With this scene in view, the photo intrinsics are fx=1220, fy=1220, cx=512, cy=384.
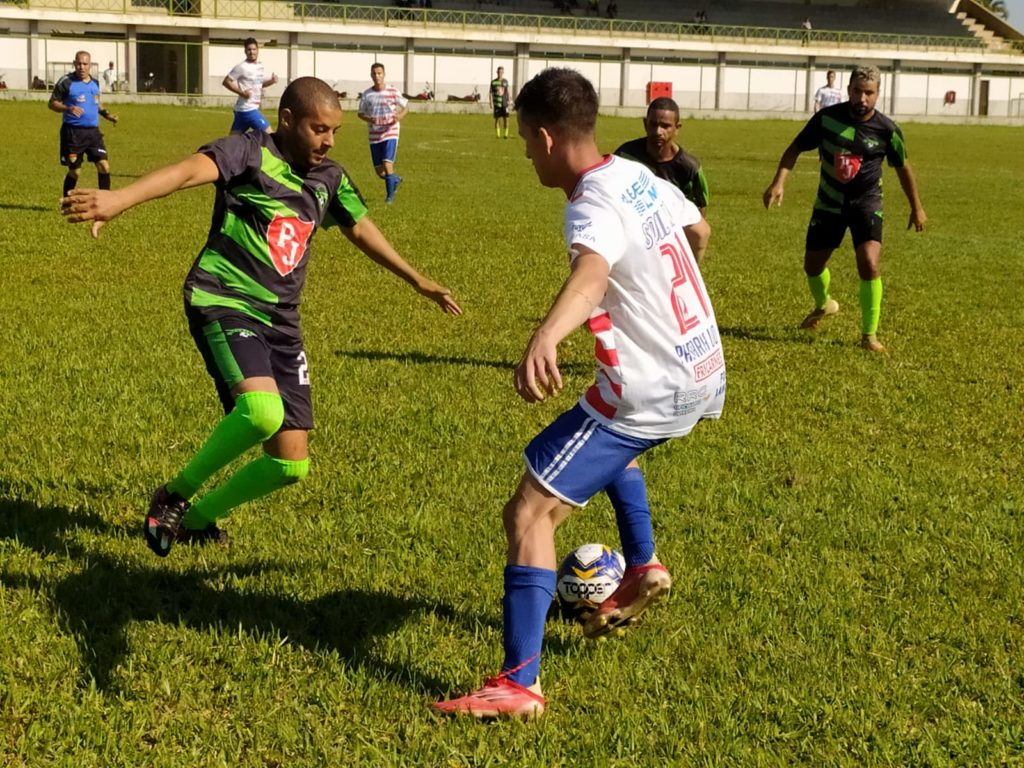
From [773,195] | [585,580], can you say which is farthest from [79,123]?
[585,580]

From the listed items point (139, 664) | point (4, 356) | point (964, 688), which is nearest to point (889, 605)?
point (964, 688)

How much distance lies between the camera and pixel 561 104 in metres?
3.60

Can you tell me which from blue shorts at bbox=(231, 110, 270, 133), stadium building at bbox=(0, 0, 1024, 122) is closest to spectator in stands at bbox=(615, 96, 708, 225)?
blue shorts at bbox=(231, 110, 270, 133)

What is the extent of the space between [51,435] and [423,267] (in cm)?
669

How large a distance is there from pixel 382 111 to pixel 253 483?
1560cm

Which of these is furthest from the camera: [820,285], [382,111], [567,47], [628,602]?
[567,47]

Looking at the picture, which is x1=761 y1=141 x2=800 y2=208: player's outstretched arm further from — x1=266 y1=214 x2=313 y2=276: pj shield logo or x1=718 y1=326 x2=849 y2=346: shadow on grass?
x1=266 y1=214 x2=313 y2=276: pj shield logo

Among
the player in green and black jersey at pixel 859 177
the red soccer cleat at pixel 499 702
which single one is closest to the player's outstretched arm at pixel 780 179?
the player in green and black jersey at pixel 859 177

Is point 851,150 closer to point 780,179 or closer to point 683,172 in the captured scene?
point 780,179

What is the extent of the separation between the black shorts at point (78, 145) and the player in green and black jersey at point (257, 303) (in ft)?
41.3

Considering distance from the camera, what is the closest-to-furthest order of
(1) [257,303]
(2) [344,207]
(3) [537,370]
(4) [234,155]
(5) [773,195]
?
(3) [537,370], (4) [234,155], (1) [257,303], (2) [344,207], (5) [773,195]

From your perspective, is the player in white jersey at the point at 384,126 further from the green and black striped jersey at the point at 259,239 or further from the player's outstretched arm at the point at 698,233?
the green and black striped jersey at the point at 259,239

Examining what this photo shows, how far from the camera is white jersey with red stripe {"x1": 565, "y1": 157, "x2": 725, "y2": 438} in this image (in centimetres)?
359

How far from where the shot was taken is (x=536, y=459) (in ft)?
12.1
